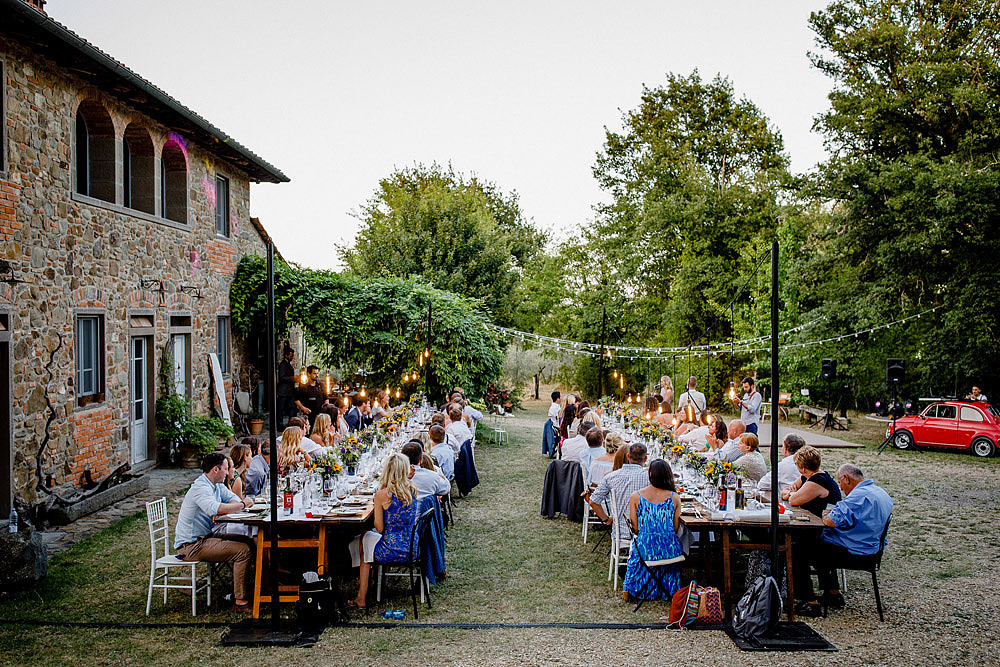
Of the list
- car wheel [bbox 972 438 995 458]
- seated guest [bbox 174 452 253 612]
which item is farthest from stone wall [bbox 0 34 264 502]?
car wheel [bbox 972 438 995 458]

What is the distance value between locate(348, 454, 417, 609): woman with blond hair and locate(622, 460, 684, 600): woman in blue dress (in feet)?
6.49

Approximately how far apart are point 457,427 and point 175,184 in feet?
23.5

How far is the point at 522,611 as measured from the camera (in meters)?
5.84

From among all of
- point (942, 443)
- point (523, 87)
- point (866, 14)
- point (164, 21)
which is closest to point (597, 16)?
point (523, 87)

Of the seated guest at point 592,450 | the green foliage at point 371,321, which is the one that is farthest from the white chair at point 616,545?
the green foliage at point 371,321

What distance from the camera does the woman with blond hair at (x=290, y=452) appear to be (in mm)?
7066

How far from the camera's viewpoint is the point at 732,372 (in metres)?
24.7

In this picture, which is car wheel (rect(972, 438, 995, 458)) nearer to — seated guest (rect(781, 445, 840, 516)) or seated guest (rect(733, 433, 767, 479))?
seated guest (rect(733, 433, 767, 479))

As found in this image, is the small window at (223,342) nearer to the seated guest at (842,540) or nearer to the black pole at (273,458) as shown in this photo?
the black pole at (273,458)

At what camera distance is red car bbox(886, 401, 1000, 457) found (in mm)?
14648

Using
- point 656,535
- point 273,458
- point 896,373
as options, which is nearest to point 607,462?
point 656,535

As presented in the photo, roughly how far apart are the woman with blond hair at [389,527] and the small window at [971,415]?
1408 cm

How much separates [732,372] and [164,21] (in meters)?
20.1

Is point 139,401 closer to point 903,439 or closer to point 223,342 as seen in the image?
point 223,342
